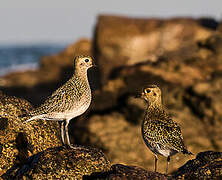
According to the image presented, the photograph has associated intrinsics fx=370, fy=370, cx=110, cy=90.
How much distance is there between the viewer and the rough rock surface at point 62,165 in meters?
7.53

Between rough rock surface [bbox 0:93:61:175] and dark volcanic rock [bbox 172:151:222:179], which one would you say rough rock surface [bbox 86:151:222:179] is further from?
rough rock surface [bbox 0:93:61:175]

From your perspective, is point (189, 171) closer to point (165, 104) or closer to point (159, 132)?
point (159, 132)

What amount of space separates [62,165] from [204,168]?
10.5ft

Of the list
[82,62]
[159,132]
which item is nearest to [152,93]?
A: [159,132]

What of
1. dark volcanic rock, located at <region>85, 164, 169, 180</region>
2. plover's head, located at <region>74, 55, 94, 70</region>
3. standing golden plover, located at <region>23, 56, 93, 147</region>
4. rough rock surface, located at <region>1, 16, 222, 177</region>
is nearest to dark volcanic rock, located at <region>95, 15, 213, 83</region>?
rough rock surface, located at <region>1, 16, 222, 177</region>

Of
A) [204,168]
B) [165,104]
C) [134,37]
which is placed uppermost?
[204,168]

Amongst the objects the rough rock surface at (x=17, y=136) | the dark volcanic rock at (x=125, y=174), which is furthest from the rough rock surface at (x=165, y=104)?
the dark volcanic rock at (x=125, y=174)

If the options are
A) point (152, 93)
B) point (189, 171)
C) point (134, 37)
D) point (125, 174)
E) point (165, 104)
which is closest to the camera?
point (125, 174)

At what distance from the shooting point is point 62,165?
7.63 metres

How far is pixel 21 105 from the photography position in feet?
31.0

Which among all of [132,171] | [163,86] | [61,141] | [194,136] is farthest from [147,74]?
[132,171]

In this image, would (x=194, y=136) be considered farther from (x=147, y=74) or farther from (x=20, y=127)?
(x=20, y=127)

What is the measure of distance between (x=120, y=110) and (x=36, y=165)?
9.28 meters

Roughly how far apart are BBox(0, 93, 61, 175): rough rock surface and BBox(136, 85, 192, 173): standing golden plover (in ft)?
7.87
